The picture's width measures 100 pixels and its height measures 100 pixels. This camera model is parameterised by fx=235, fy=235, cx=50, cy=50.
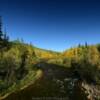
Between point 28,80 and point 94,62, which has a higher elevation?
point 94,62

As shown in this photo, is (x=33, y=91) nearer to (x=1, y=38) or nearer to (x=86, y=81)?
(x=86, y=81)

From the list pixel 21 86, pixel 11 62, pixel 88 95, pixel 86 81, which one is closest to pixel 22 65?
pixel 11 62

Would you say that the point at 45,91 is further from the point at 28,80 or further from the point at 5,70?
the point at 5,70

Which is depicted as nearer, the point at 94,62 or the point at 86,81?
the point at 86,81

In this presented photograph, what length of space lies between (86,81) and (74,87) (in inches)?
134

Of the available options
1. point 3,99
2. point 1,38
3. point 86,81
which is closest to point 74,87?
point 86,81

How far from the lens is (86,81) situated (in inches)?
1485

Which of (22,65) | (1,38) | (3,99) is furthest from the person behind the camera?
(1,38)

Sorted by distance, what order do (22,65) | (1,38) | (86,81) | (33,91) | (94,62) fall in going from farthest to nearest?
(1,38)
(22,65)
(94,62)
(86,81)
(33,91)

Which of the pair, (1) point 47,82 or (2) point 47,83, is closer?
(2) point 47,83

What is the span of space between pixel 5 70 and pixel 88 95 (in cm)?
1621

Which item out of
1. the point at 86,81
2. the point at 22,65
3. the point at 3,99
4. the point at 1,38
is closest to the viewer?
the point at 3,99

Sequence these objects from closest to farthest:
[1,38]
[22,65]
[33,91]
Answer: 1. [33,91]
2. [22,65]
3. [1,38]

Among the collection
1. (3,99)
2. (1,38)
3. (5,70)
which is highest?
(1,38)
